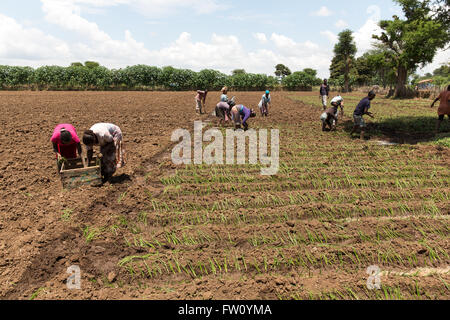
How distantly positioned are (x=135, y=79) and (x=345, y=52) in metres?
42.4

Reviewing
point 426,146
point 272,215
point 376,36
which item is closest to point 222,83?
point 376,36

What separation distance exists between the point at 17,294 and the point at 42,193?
265cm

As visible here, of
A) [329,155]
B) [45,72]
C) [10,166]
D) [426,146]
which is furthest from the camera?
[45,72]

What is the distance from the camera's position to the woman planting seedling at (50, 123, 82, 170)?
475 centimetres

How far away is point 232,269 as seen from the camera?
10.6ft

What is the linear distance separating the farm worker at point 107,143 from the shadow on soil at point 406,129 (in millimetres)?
8027

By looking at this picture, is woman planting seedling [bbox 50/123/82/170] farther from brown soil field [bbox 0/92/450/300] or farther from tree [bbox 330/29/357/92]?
tree [bbox 330/29/357/92]

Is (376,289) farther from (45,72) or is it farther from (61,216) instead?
(45,72)

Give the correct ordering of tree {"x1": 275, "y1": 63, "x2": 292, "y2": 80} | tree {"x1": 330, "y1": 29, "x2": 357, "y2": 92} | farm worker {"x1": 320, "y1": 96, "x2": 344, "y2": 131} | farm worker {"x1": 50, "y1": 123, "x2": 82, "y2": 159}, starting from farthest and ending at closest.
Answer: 1. tree {"x1": 275, "y1": 63, "x2": 292, "y2": 80}
2. tree {"x1": 330, "y1": 29, "x2": 357, "y2": 92}
3. farm worker {"x1": 320, "y1": 96, "x2": 344, "y2": 131}
4. farm worker {"x1": 50, "y1": 123, "x2": 82, "y2": 159}

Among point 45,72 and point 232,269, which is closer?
point 232,269
